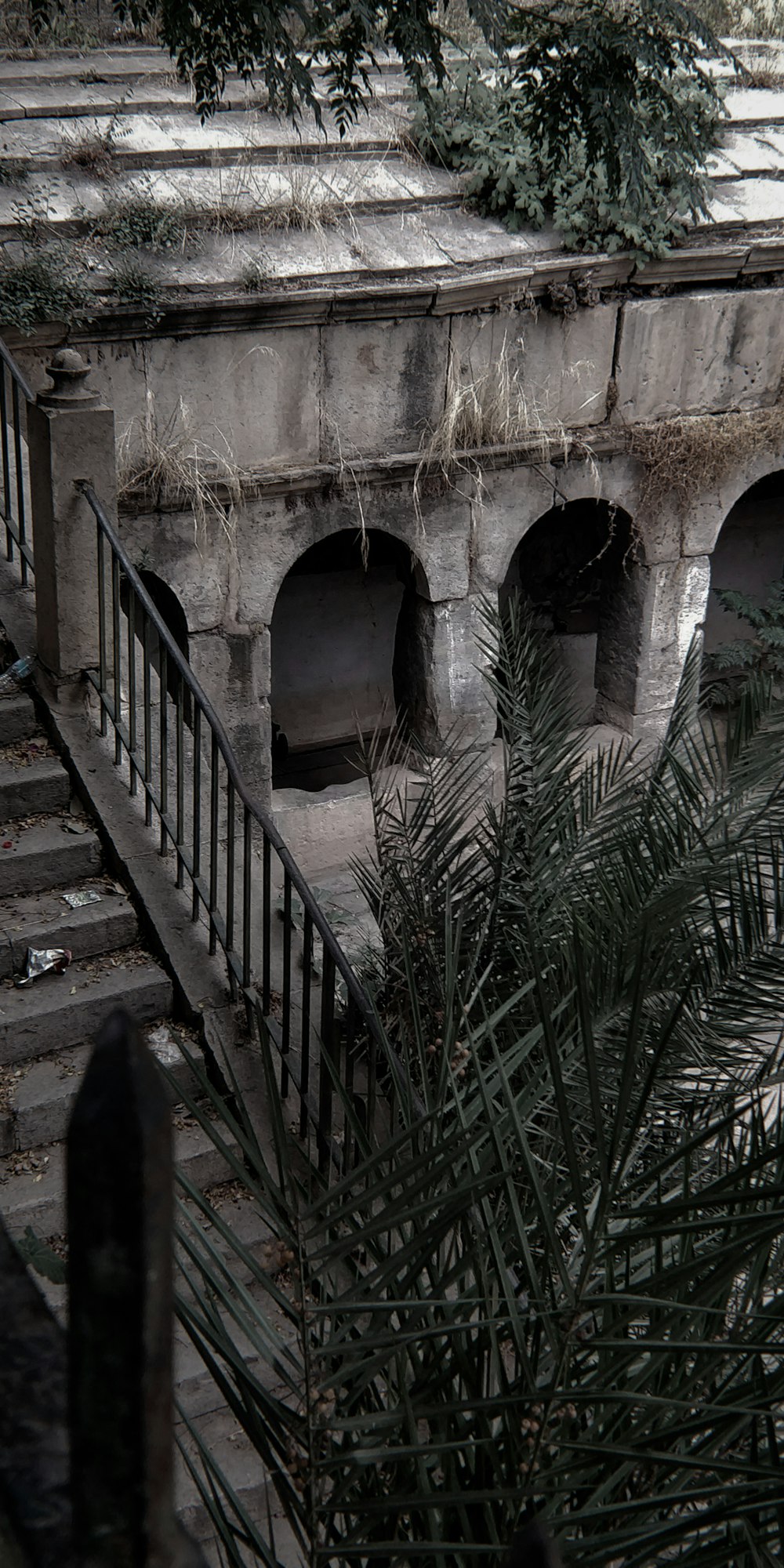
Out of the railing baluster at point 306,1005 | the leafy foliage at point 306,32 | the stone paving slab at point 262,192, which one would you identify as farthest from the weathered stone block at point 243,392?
the railing baluster at point 306,1005

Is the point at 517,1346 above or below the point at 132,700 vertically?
above

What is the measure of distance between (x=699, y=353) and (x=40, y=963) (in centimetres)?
642

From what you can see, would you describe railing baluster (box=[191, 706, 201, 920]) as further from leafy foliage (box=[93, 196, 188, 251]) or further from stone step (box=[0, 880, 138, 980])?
leafy foliage (box=[93, 196, 188, 251])

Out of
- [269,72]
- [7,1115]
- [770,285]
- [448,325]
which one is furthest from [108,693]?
[770,285]

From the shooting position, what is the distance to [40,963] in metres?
4.36

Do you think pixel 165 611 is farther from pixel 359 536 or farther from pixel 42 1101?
pixel 42 1101

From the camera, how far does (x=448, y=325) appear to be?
786 cm

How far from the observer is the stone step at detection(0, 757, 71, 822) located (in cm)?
477

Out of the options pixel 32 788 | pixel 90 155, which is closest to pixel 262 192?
pixel 90 155

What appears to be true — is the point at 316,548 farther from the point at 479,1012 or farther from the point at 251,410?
the point at 479,1012

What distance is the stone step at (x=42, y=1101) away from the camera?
4023mm

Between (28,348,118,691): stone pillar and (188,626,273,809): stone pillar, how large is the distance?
8.64 ft

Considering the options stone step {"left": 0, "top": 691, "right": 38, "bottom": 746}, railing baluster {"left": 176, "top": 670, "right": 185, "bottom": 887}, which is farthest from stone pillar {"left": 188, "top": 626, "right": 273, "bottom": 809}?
railing baluster {"left": 176, "top": 670, "right": 185, "bottom": 887}

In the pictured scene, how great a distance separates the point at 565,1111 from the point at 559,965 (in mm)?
2263
